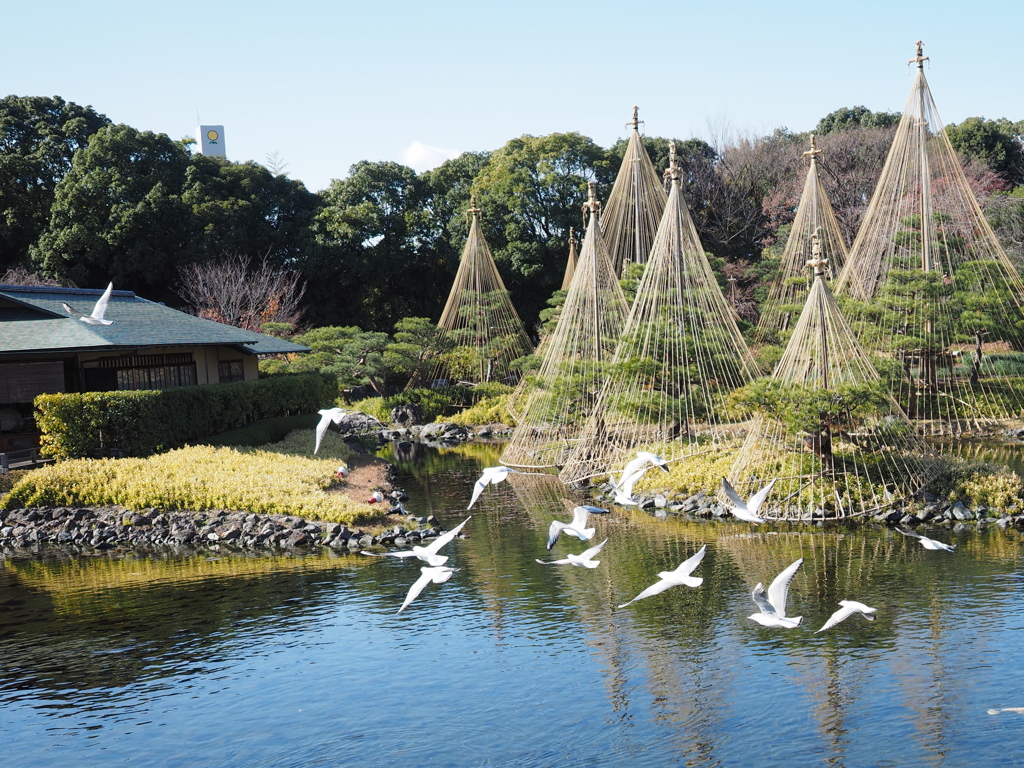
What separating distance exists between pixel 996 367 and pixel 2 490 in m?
22.2

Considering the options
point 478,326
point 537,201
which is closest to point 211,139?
point 537,201

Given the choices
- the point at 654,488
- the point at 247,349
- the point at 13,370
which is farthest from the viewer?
the point at 247,349

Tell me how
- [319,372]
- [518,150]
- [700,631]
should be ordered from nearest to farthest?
1. [700,631]
2. [319,372]
3. [518,150]

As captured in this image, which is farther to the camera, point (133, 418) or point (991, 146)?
point (991, 146)

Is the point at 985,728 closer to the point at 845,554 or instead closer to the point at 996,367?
the point at 845,554

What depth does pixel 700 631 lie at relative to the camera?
36.3ft

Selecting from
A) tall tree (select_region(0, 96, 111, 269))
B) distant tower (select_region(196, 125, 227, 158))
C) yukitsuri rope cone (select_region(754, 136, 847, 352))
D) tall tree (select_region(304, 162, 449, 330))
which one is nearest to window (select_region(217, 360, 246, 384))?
tall tree (select_region(304, 162, 449, 330))

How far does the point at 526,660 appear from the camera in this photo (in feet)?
34.8

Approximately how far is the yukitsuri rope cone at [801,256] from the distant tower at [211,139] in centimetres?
3451

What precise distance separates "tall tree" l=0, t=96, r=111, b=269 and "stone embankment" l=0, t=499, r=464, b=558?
2229cm

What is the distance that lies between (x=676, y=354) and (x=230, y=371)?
549 inches

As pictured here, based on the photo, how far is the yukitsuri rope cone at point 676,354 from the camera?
61.6 feet

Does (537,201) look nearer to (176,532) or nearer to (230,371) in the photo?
(230,371)

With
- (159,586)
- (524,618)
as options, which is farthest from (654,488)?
(159,586)
